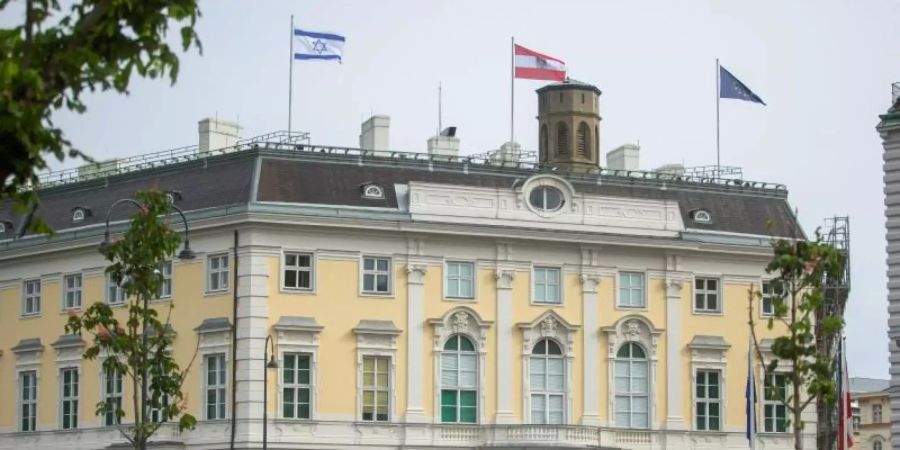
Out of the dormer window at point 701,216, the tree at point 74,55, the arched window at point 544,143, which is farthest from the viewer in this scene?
the arched window at point 544,143

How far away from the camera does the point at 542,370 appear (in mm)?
78688

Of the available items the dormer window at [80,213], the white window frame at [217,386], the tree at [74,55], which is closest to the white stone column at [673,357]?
the white window frame at [217,386]

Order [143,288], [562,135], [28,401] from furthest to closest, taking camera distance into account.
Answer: [562,135]
[28,401]
[143,288]

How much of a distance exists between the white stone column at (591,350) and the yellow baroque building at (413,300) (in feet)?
0.25

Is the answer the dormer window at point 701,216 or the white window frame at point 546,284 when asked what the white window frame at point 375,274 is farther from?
the dormer window at point 701,216

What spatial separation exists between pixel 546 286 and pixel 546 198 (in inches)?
129

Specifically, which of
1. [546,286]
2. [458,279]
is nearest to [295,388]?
[458,279]

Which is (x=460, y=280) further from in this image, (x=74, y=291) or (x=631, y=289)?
(x=74, y=291)

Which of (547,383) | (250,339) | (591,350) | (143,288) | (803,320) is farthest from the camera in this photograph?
(591,350)

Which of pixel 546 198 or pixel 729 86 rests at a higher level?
pixel 729 86

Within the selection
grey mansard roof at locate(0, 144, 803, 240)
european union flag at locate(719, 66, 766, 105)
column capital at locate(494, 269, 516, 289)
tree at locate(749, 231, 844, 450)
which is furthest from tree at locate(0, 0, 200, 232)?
european union flag at locate(719, 66, 766, 105)

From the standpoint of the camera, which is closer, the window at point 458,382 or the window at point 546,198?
the window at point 458,382

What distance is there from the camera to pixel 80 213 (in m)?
81.7

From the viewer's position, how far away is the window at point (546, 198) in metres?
79.4
